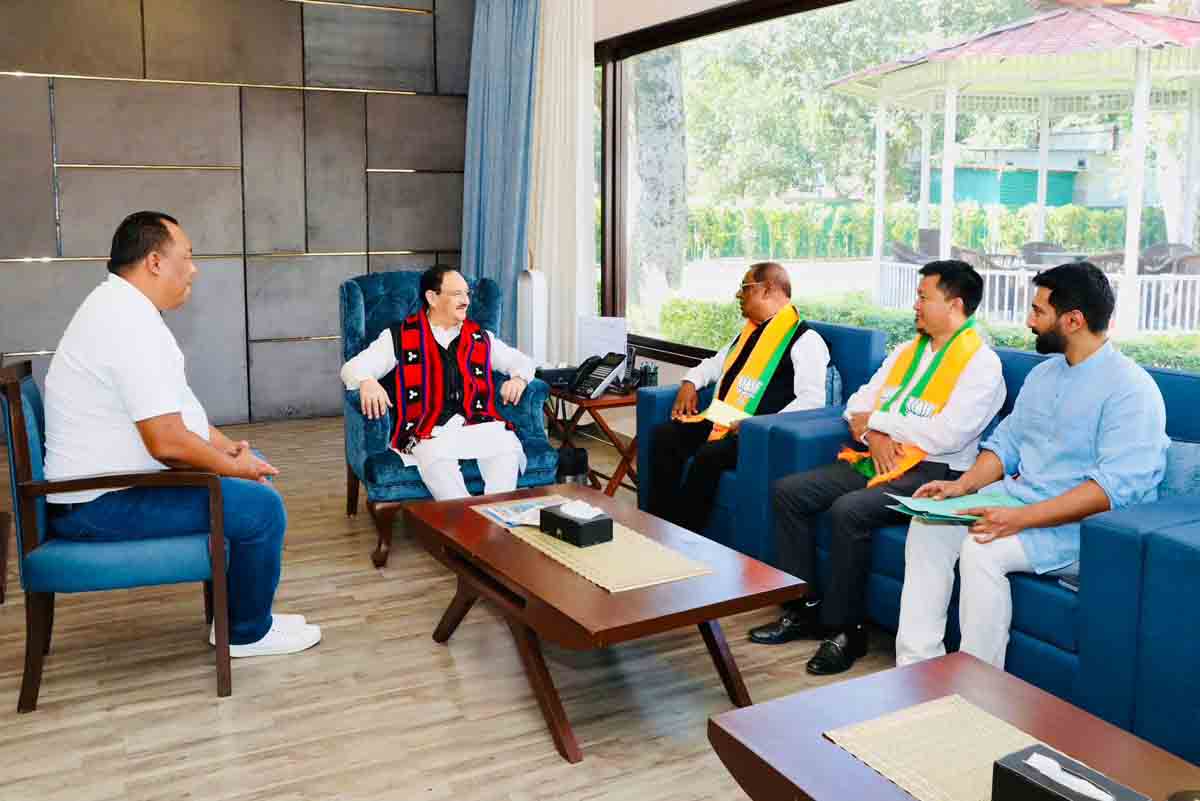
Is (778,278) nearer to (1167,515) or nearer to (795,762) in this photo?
(1167,515)

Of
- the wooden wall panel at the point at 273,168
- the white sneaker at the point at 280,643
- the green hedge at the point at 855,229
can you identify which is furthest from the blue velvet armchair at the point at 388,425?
the wooden wall panel at the point at 273,168

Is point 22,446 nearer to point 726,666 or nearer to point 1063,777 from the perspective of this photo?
point 726,666

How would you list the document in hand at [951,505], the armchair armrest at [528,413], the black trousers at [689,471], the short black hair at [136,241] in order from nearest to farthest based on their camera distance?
the document in hand at [951,505], the short black hair at [136,241], the black trousers at [689,471], the armchair armrest at [528,413]

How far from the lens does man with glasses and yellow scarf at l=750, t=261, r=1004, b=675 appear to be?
375 cm

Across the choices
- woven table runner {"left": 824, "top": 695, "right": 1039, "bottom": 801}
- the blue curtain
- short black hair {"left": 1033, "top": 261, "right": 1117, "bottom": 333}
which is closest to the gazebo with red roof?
short black hair {"left": 1033, "top": 261, "right": 1117, "bottom": 333}

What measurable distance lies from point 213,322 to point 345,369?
3057 mm

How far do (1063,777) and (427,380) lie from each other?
3.43 metres

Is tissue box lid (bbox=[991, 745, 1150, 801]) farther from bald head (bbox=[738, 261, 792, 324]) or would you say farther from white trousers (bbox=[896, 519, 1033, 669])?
bald head (bbox=[738, 261, 792, 324])

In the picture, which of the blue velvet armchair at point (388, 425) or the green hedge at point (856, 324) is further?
the blue velvet armchair at point (388, 425)

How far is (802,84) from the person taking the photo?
571 cm

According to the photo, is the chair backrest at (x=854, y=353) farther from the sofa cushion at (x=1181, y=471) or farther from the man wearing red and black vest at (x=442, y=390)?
the sofa cushion at (x=1181, y=471)

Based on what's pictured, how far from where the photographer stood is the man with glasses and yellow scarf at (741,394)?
4.61 m

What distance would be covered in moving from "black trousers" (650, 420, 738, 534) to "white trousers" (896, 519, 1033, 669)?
3.68 ft

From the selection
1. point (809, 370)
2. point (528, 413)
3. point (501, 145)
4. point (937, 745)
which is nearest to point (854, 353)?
point (809, 370)
